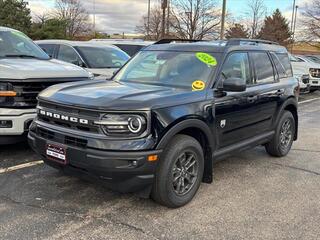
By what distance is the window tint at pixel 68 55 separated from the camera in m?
9.60

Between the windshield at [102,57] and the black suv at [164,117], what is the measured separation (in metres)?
4.05

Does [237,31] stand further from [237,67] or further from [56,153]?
[56,153]

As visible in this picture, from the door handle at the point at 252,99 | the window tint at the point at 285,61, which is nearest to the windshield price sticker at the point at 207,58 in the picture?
the door handle at the point at 252,99

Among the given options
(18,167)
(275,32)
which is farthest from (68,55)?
(275,32)

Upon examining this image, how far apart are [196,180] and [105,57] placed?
6.06 metres

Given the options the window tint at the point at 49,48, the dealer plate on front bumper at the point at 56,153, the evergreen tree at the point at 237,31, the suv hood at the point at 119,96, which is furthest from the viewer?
the evergreen tree at the point at 237,31

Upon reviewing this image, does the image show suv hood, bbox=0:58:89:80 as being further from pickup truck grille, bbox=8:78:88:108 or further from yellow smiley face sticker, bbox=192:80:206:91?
yellow smiley face sticker, bbox=192:80:206:91

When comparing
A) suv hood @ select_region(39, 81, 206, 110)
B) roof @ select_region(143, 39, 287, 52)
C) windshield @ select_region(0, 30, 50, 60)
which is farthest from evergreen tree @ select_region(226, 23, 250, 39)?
suv hood @ select_region(39, 81, 206, 110)

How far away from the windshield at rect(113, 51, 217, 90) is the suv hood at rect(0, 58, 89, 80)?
3.64ft

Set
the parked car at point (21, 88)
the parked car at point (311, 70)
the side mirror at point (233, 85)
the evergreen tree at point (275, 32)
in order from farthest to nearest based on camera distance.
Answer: the evergreen tree at point (275, 32)
the parked car at point (311, 70)
the parked car at point (21, 88)
the side mirror at point (233, 85)

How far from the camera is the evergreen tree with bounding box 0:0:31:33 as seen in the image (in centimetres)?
4259

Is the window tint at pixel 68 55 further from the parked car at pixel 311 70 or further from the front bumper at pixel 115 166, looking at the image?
the parked car at pixel 311 70

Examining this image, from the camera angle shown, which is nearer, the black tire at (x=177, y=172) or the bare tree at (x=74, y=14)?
the black tire at (x=177, y=172)

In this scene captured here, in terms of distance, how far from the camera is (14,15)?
4309 centimetres
